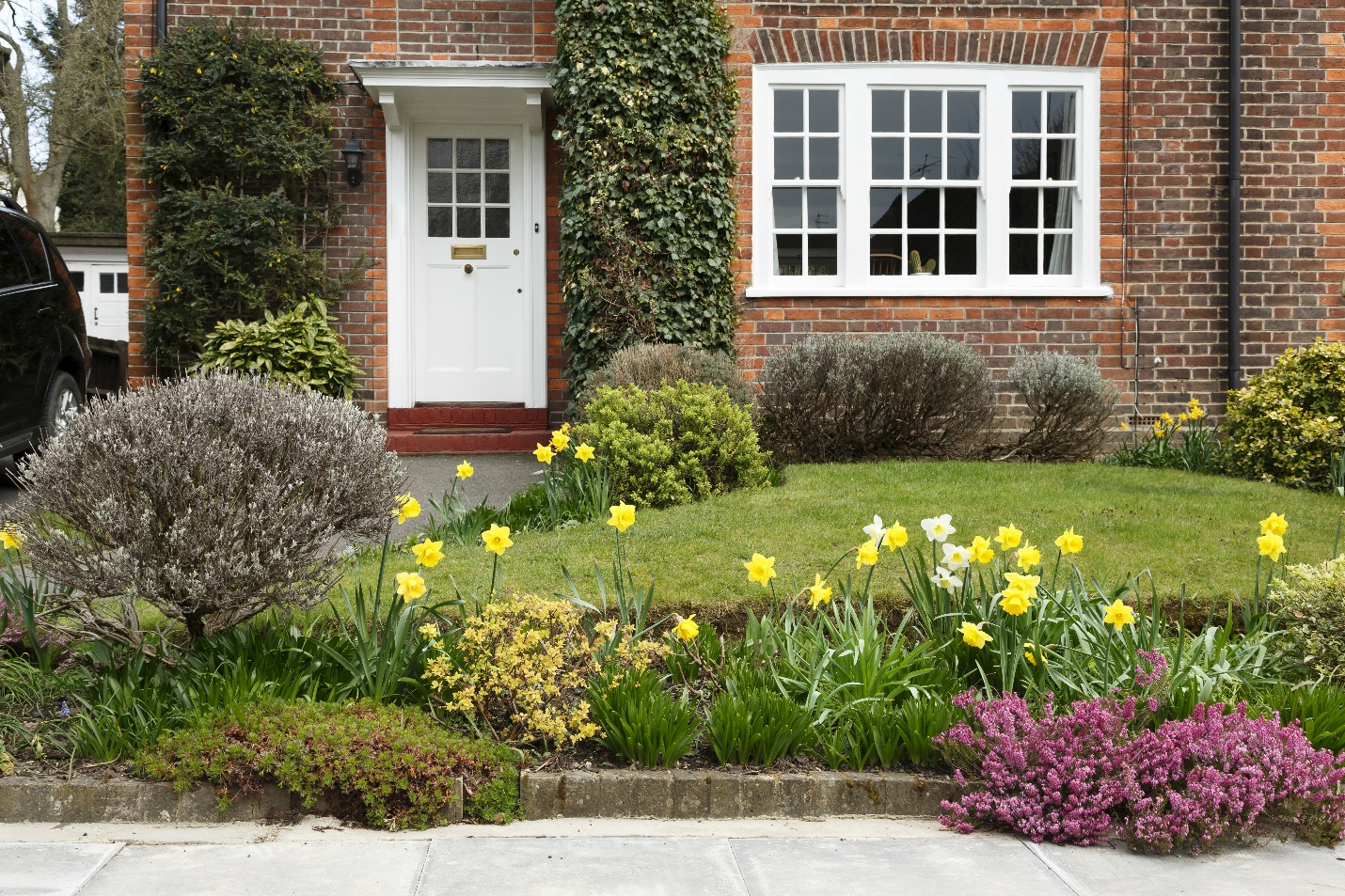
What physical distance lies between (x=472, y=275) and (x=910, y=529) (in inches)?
231

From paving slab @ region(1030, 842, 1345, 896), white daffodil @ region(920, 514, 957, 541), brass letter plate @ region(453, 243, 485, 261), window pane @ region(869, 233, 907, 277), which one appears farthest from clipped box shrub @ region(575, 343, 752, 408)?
paving slab @ region(1030, 842, 1345, 896)

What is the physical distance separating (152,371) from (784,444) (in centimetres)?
549

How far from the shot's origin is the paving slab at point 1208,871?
281cm

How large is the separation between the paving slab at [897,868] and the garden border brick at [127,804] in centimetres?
91

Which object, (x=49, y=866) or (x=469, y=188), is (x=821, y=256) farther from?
(x=49, y=866)

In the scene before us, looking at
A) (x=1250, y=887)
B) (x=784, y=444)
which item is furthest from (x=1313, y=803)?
(x=784, y=444)

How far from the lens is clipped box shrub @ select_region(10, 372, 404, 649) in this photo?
3.41 metres

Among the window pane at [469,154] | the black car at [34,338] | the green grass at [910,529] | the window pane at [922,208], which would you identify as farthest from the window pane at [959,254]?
the black car at [34,338]

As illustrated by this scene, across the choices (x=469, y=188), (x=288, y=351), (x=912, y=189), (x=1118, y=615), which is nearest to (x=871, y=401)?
(x=912, y=189)

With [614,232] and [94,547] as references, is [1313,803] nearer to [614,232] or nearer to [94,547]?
[94,547]

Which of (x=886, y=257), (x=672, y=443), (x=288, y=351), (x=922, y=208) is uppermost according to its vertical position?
(x=922, y=208)

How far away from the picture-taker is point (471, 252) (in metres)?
10.3

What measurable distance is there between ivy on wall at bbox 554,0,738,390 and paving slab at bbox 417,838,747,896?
6.53m

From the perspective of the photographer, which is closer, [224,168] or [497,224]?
[224,168]
